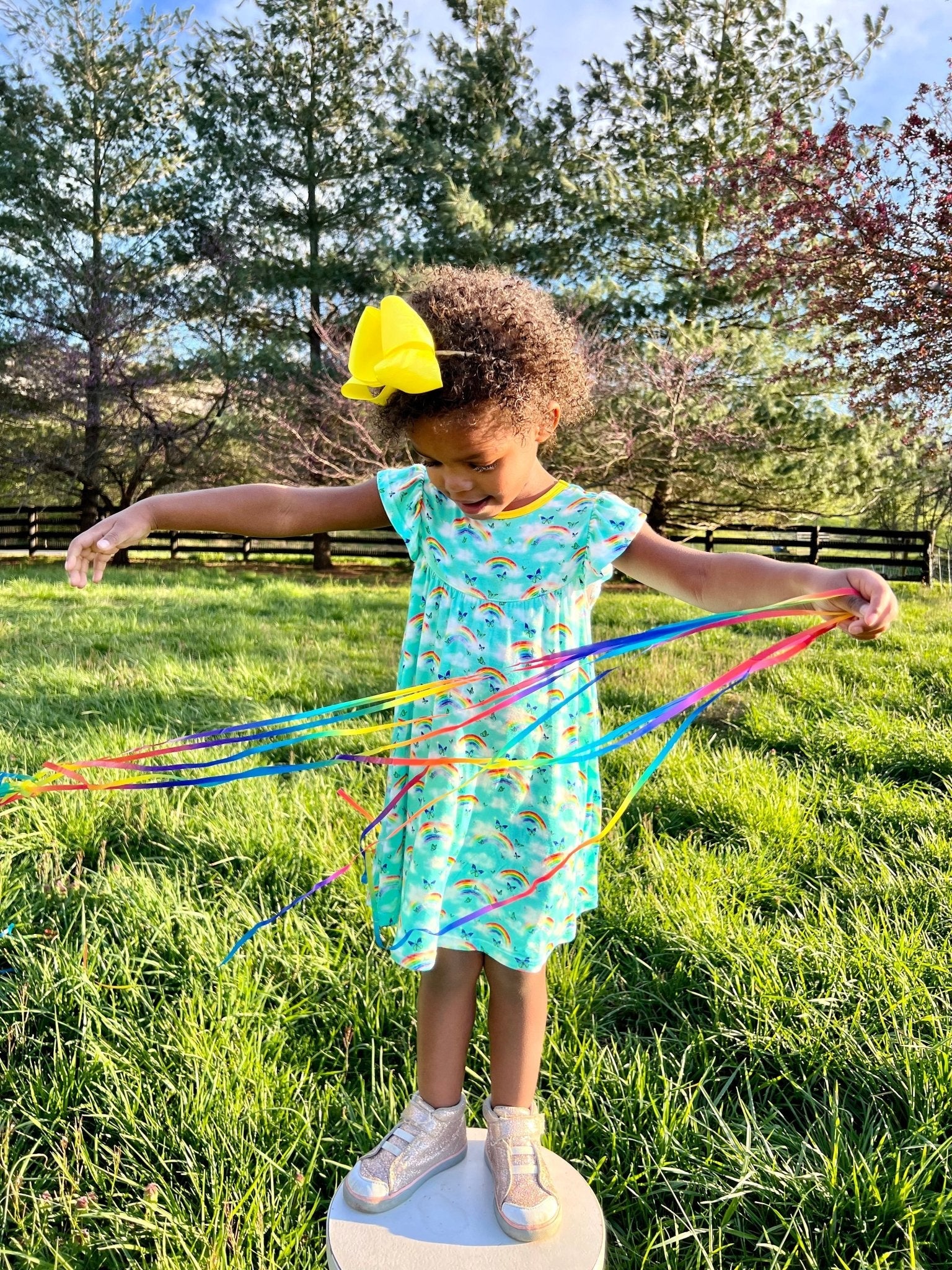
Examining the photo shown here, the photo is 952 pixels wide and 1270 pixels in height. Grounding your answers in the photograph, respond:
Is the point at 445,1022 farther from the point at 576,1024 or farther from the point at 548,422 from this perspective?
the point at 548,422

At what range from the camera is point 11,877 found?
2.53m

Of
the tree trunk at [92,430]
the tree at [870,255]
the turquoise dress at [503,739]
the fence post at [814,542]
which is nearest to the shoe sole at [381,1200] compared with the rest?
the turquoise dress at [503,739]

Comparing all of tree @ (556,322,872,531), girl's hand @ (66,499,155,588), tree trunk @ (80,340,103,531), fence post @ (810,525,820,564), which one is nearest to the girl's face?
girl's hand @ (66,499,155,588)

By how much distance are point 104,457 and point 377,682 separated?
1409 centimetres

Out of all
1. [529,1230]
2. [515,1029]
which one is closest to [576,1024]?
[515,1029]

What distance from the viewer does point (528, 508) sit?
5.50ft

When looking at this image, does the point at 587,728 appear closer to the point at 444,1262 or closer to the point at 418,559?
the point at 418,559

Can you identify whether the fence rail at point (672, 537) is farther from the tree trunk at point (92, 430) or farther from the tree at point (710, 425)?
the tree trunk at point (92, 430)

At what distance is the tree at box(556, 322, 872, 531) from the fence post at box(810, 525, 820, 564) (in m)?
1.61

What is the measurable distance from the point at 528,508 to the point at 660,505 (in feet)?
44.1

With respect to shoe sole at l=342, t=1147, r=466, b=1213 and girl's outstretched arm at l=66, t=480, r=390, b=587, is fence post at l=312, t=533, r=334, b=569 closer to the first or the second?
girl's outstretched arm at l=66, t=480, r=390, b=587

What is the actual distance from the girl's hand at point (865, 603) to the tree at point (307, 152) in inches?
566

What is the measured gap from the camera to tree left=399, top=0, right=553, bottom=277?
13.8m

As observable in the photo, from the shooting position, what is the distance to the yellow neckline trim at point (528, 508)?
1.67m
